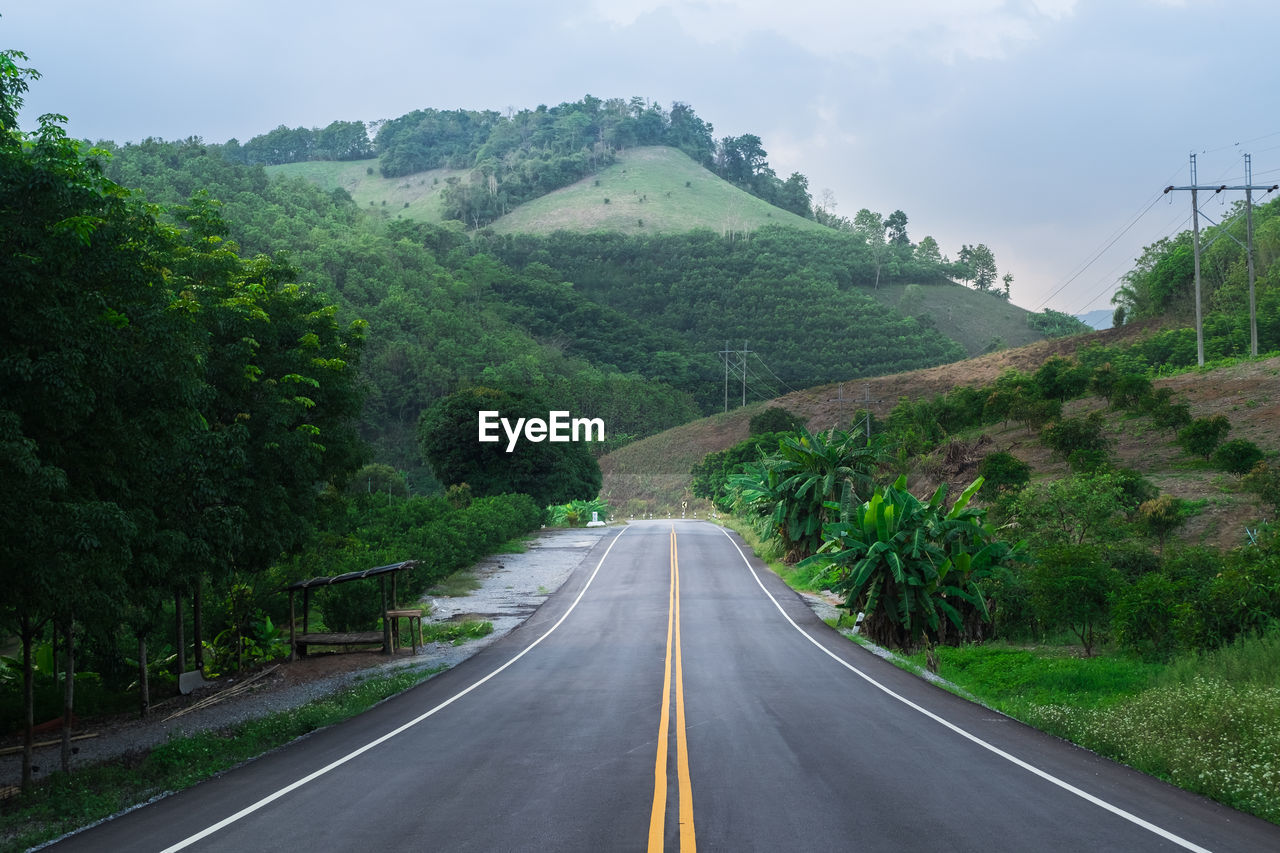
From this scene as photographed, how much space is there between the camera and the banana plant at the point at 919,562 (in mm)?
21766

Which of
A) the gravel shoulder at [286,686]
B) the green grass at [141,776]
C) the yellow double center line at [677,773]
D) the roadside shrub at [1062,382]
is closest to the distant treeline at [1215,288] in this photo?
the roadside shrub at [1062,382]

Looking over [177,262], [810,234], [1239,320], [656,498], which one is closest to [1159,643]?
[177,262]

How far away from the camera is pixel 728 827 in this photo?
824 centimetres

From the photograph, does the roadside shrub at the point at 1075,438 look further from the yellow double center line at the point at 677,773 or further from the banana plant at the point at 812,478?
the yellow double center line at the point at 677,773

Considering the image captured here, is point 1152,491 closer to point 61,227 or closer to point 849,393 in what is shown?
point 61,227

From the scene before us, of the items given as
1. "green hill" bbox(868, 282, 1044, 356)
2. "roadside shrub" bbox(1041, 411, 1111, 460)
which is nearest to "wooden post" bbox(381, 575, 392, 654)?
"roadside shrub" bbox(1041, 411, 1111, 460)

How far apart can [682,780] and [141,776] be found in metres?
6.49

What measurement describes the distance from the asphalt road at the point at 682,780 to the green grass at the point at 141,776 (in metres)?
0.42

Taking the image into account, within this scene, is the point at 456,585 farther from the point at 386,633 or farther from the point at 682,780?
the point at 682,780

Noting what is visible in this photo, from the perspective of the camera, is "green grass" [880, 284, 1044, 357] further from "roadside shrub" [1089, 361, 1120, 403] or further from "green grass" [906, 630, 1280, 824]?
"green grass" [906, 630, 1280, 824]

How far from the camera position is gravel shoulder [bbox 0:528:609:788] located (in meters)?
15.1

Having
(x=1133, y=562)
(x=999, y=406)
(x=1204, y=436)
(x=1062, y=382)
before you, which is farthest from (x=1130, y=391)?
(x=1133, y=562)

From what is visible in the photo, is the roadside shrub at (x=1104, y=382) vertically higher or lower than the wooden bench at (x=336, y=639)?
higher

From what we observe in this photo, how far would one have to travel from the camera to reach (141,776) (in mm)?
11367
